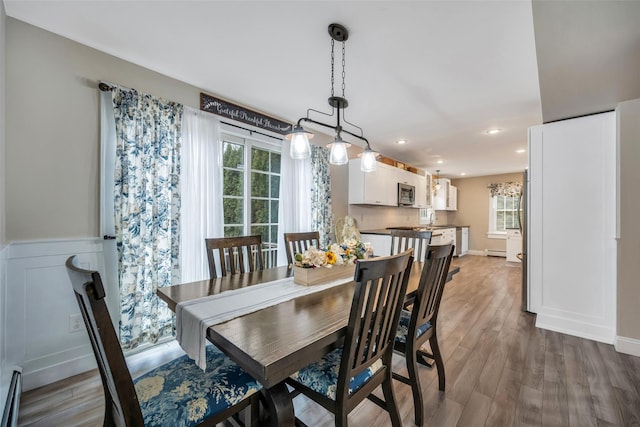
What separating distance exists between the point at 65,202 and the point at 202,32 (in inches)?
63.2

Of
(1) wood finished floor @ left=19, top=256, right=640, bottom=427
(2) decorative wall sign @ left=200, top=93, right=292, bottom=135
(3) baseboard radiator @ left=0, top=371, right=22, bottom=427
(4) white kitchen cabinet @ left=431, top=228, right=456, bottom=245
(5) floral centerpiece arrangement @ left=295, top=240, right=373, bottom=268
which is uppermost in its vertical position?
(2) decorative wall sign @ left=200, top=93, right=292, bottom=135

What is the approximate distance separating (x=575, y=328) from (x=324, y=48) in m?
3.68

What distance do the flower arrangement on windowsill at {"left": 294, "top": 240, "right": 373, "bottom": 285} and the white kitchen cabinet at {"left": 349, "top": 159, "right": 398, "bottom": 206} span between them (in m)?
2.38

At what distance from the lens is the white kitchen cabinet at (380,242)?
430cm

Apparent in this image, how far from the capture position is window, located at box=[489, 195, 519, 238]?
24.2 feet

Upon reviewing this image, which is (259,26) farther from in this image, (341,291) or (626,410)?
(626,410)

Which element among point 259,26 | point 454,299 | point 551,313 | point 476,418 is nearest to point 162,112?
point 259,26

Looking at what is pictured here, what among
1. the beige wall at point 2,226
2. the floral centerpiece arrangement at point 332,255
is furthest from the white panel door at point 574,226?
the beige wall at point 2,226

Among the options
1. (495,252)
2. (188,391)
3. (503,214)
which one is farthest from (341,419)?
(503,214)

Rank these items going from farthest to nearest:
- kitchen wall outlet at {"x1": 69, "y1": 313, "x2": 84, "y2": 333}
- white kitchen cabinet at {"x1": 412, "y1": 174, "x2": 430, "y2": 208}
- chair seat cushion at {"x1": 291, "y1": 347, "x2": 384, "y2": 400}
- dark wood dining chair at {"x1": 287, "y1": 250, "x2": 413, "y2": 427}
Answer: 1. white kitchen cabinet at {"x1": 412, "y1": 174, "x2": 430, "y2": 208}
2. kitchen wall outlet at {"x1": 69, "y1": 313, "x2": 84, "y2": 333}
3. chair seat cushion at {"x1": 291, "y1": 347, "x2": 384, "y2": 400}
4. dark wood dining chair at {"x1": 287, "y1": 250, "x2": 413, "y2": 427}

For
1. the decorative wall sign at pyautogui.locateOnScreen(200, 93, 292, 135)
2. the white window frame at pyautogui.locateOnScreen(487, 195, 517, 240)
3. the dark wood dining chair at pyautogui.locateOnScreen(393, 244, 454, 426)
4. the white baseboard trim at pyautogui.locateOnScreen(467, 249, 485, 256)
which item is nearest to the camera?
the dark wood dining chair at pyautogui.locateOnScreen(393, 244, 454, 426)

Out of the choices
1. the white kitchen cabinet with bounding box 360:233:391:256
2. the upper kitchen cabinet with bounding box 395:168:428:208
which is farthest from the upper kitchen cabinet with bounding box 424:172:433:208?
the white kitchen cabinet with bounding box 360:233:391:256

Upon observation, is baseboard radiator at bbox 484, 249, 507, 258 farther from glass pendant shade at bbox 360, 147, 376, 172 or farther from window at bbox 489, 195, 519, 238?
glass pendant shade at bbox 360, 147, 376, 172

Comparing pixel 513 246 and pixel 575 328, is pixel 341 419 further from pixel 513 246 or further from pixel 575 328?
pixel 513 246
